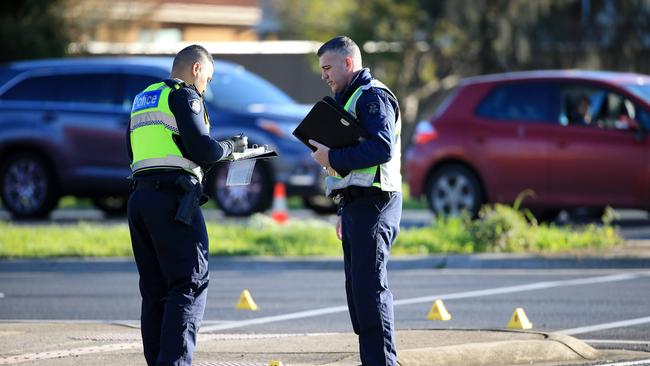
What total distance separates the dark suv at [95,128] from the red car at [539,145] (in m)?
1.74

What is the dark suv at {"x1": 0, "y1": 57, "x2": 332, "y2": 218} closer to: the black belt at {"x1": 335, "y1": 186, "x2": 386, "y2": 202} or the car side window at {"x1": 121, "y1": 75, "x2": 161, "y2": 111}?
→ the car side window at {"x1": 121, "y1": 75, "x2": 161, "y2": 111}

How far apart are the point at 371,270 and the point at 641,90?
967 cm

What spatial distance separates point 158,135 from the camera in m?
6.75

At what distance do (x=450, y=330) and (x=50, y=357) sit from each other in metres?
2.41

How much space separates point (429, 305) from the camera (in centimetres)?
1073


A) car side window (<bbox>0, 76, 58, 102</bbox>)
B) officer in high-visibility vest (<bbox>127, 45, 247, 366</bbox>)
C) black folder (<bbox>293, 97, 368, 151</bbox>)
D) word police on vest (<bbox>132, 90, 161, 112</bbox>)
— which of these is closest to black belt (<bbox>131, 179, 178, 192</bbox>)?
officer in high-visibility vest (<bbox>127, 45, 247, 366</bbox>)

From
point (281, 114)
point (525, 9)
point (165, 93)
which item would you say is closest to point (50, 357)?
point (165, 93)

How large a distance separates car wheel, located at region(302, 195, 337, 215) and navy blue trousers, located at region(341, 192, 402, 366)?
11.6m

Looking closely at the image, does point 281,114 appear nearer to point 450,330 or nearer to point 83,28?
point 450,330

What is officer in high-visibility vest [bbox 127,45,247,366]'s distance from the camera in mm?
6676

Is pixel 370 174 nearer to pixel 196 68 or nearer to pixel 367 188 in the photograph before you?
pixel 367 188

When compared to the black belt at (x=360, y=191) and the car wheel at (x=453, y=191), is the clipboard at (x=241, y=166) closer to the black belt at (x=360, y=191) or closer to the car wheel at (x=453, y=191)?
the black belt at (x=360, y=191)

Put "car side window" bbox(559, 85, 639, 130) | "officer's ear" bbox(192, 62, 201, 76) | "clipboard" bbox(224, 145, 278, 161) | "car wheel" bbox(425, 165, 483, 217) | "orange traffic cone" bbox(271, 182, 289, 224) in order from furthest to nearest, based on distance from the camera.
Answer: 1. "car wheel" bbox(425, 165, 483, 217)
2. "orange traffic cone" bbox(271, 182, 289, 224)
3. "car side window" bbox(559, 85, 639, 130)
4. "clipboard" bbox(224, 145, 278, 161)
5. "officer's ear" bbox(192, 62, 201, 76)

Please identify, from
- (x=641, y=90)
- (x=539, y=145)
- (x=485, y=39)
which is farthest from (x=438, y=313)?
(x=485, y=39)
